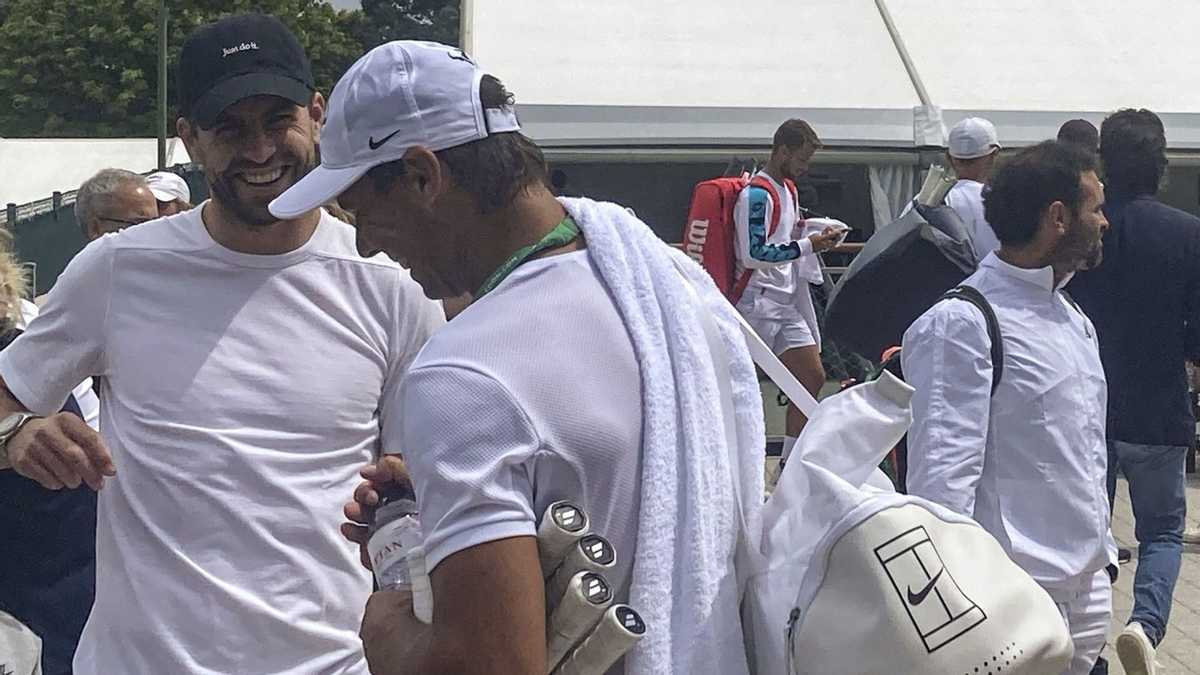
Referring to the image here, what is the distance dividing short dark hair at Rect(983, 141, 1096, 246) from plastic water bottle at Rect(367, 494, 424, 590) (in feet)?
7.22

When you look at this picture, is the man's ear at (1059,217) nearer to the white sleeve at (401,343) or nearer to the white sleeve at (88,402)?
the white sleeve at (401,343)

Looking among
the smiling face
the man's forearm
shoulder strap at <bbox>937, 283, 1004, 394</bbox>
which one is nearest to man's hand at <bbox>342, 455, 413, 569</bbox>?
the smiling face

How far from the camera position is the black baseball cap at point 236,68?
272 centimetres

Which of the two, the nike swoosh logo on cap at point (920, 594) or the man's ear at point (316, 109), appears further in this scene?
the man's ear at point (316, 109)

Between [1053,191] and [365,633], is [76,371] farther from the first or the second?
[1053,191]

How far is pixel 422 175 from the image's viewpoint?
1.74m

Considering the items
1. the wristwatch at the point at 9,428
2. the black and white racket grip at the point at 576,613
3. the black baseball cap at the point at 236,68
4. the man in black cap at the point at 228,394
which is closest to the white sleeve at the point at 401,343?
the man in black cap at the point at 228,394

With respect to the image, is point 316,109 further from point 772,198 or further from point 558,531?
point 772,198

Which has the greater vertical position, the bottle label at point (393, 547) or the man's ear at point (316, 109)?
the man's ear at point (316, 109)

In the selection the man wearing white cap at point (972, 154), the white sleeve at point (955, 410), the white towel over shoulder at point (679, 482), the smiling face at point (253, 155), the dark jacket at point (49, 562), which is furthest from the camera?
the man wearing white cap at point (972, 154)

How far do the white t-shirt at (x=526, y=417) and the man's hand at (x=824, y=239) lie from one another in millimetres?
6896

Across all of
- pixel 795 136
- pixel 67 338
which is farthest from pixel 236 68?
pixel 795 136

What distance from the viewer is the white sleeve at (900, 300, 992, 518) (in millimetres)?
3457

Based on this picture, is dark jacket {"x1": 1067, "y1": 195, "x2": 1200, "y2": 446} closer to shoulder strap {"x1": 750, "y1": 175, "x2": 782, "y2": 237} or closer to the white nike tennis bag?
shoulder strap {"x1": 750, "y1": 175, "x2": 782, "y2": 237}
